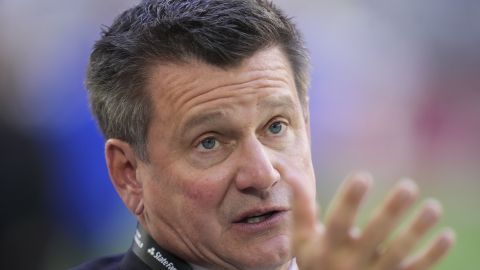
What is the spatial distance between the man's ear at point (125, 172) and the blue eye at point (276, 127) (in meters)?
0.55

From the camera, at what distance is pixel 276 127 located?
2760mm

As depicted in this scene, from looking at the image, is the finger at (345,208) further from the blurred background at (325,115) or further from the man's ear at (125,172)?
the blurred background at (325,115)

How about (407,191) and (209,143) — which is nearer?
(407,191)

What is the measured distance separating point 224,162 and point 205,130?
13 cm

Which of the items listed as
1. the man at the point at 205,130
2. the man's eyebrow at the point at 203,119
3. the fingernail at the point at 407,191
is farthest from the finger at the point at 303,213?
the man's eyebrow at the point at 203,119

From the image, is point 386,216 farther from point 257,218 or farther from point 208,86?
point 208,86

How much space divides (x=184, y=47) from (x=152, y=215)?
64 cm

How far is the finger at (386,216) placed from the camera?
1.66m

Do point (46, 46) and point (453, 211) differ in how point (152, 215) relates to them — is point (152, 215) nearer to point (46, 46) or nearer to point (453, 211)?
point (46, 46)

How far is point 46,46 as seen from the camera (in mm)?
5820

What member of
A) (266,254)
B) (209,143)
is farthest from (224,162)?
(266,254)

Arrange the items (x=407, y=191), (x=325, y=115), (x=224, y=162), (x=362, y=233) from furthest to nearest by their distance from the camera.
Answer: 1. (x=325, y=115)
2. (x=224, y=162)
3. (x=362, y=233)
4. (x=407, y=191)

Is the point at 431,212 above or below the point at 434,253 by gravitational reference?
above

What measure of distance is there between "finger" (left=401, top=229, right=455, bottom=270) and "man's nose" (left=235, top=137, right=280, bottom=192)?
0.89 m
